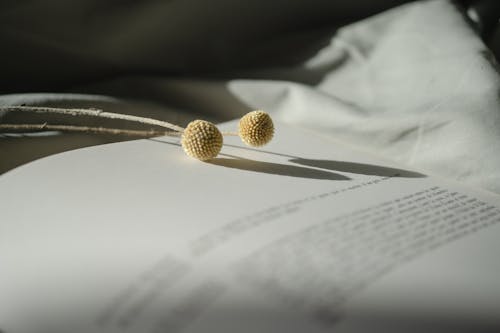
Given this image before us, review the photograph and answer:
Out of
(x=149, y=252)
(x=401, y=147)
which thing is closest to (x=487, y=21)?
(x=401, y=147)

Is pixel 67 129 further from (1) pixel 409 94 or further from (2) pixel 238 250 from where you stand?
(1) pixel 409 94

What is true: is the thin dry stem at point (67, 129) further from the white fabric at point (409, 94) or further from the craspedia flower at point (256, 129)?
the white fabric at point (409, 94)

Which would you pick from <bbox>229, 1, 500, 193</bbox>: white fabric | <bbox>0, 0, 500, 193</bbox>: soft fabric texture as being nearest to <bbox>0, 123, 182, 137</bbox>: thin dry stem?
<bbox>0, 0, 500, 193</bbox>: soft fabric texture

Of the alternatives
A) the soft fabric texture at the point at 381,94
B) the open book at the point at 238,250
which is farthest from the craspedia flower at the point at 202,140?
the soft fabric texture at the point at 381,94

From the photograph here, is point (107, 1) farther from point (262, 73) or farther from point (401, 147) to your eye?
point (401, 147)

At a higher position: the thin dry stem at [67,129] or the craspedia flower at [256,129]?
the thin dry stem at [67,129]

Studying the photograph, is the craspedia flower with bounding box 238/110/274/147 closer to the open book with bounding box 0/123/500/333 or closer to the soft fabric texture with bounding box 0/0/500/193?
the open book with bounding box 0/123/500/333
